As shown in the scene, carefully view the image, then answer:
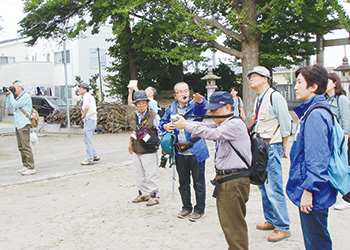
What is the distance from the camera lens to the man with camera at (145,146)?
560 centimetres

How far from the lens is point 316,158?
103 inches

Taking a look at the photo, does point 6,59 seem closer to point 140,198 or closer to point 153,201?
point 140,198

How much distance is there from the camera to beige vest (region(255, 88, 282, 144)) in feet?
14.0

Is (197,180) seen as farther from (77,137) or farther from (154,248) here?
(77,137)

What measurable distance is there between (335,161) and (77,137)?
14669mm

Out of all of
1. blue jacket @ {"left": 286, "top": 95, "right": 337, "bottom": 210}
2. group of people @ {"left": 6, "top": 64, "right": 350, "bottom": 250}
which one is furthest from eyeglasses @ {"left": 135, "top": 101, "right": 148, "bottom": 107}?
blue jacket @ {"left": 286, "top": 95, "right": 337, "bottom": 210}

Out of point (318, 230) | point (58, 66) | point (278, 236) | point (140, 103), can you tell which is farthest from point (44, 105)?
point (318, 230)

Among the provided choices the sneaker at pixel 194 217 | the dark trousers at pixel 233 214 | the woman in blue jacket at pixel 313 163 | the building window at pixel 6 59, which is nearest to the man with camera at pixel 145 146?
the sneaker at pixel 194 217

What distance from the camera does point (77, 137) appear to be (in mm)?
16250

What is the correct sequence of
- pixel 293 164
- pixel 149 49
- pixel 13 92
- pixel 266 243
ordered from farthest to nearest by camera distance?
pixel 149 49 → pixel 13 92 → pixel 266 243 → pixel 293 164

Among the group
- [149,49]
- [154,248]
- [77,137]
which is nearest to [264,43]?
[149,49]

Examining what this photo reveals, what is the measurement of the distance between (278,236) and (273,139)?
1.09 m

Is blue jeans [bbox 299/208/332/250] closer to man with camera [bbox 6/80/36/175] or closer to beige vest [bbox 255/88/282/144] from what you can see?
beige vest [bbox 255/88/282/144]

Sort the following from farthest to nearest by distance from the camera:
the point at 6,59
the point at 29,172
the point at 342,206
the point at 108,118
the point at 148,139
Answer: the point at 6,59, the point at 108,118, the point at 29,172, the point at 148,139, the point at 342,206
